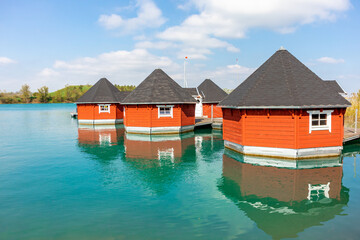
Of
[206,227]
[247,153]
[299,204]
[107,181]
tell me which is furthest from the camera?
[247,153]

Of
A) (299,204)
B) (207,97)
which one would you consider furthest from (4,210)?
(207,97)

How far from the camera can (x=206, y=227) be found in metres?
6.72

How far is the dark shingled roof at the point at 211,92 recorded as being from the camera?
3658 centimetres

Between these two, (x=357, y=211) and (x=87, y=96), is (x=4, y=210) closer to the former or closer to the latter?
(x=357, y=211)

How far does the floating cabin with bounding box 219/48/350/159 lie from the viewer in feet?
43.6

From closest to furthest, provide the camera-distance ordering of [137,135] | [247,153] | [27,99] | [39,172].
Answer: [39,172]
[247,153]
[137,135]
[27,99]

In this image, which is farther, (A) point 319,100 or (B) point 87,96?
(B) point 87,96

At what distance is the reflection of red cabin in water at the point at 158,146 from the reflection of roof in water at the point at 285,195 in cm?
488

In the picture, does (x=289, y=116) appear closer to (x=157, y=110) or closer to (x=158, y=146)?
(x=158, y=146)

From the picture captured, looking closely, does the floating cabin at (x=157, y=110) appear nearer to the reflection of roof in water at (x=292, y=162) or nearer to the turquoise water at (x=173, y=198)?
the turquoise water at (x=173, y=198)

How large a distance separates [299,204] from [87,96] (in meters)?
33.1

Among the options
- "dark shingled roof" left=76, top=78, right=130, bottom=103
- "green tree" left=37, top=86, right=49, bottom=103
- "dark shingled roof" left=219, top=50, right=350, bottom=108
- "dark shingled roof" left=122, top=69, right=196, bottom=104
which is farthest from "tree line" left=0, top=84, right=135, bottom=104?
"dark shingled roof" left=219, top=50, right=350, bottom=108

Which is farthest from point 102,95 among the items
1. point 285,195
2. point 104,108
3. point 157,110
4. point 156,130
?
point 285,195

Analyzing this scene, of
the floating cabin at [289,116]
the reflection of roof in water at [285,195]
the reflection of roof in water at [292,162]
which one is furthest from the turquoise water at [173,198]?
the floating cabin at [289,116]
